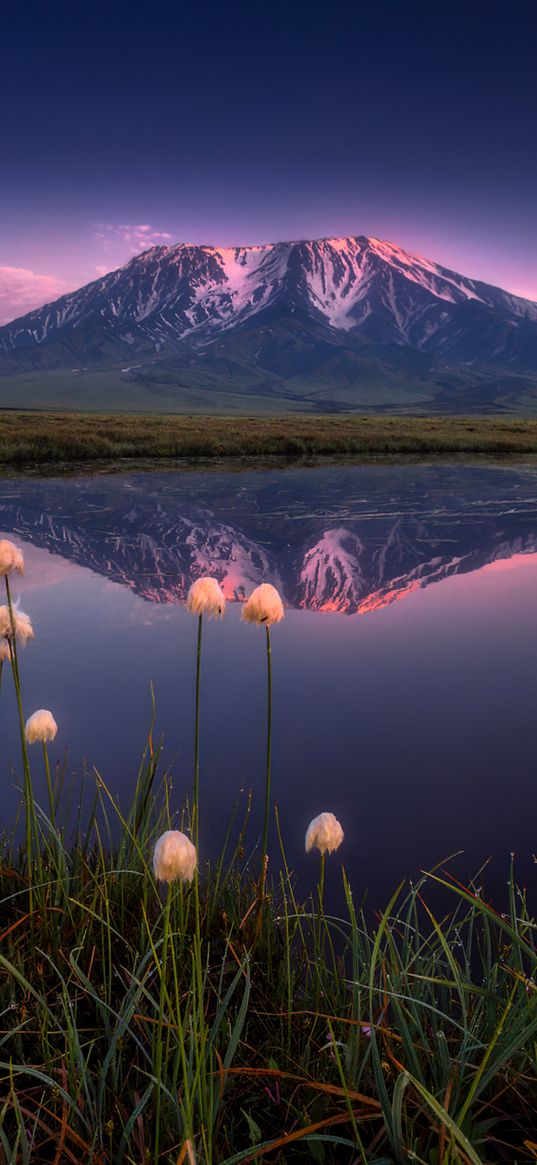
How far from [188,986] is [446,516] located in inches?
743

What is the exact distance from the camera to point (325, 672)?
8281 mm

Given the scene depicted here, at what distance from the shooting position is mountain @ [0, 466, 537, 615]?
13.5 m

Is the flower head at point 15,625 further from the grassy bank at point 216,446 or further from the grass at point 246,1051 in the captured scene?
Result: the grassy bank at point 216,446

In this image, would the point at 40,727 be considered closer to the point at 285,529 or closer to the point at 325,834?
the point at 325,834

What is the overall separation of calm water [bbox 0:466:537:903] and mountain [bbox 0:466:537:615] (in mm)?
98

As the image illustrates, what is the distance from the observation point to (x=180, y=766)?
5770 millimetres

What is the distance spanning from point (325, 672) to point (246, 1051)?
5.69 metres

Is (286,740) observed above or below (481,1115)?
below

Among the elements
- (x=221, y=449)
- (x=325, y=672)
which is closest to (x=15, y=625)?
(x=325, y=672)

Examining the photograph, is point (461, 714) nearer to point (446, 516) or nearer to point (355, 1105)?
point (355, 1105)

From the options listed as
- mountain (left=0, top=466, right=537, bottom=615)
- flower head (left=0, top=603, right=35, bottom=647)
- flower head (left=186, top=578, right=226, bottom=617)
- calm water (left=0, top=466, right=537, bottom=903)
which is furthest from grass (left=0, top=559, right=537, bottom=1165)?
mountain (left=0, top=466, right=537, bottom=615)

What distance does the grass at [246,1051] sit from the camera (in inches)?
79.7

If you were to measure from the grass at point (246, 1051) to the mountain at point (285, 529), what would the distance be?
839 cm

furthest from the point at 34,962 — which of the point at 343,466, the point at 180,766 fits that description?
the point at 343,466
